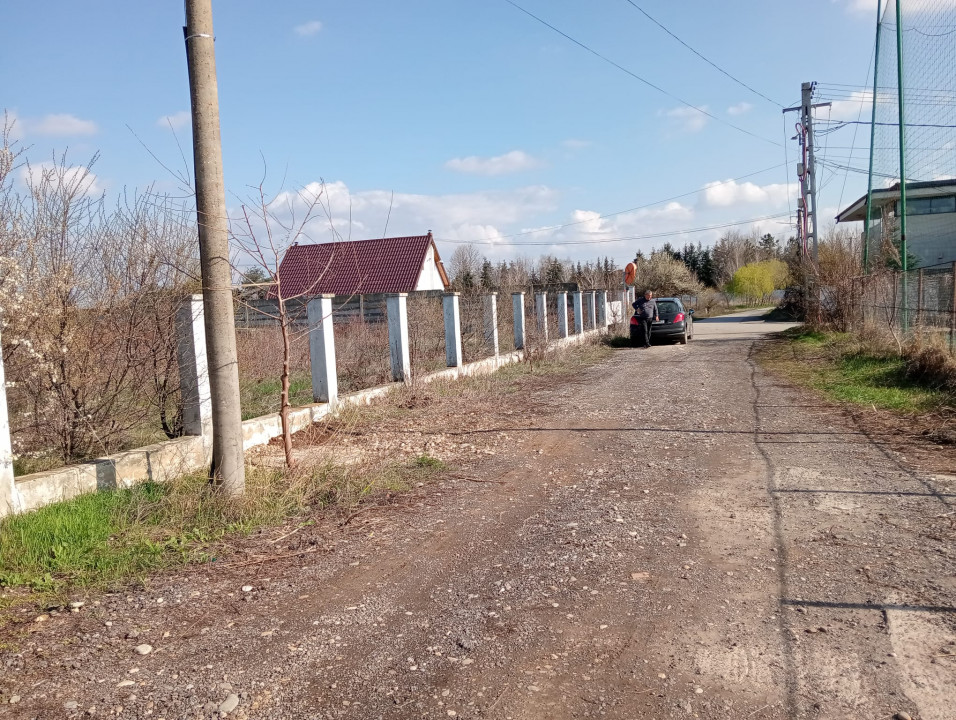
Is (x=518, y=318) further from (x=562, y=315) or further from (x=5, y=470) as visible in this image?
(x=5, y=470)

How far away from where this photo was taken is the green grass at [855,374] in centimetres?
1009

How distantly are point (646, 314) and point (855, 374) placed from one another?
377 inches

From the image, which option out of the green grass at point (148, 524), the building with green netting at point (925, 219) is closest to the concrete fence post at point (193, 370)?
Result: the green grass at point (148, 524)

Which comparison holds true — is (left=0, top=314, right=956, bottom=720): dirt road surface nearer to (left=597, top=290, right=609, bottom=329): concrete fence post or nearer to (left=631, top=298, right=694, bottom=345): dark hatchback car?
(left=631, top=298, right=694, bottom=345): dark hatchback car

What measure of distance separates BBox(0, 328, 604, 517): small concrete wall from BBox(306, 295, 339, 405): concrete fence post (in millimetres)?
280

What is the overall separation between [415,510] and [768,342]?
787 inches

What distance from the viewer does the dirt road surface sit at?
3211 millimetres

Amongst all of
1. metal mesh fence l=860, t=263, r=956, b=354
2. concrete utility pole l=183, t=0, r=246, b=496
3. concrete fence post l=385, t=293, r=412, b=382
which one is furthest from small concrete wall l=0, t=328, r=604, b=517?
metal mesh fence l=860, t=263, r=956, b=354

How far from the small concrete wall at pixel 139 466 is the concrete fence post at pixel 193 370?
0.17 meters

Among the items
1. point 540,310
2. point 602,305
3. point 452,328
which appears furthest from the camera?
point 602,305

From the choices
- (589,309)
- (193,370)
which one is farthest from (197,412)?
(589,309)

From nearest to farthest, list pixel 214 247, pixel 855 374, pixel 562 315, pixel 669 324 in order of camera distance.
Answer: pixel 214 247, pixel 855 374, pixel 669 324, pixel 562 315

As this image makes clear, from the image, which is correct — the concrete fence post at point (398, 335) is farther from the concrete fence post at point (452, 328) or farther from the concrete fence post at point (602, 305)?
the concrete fence post at point (602, 305)

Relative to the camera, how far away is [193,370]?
7336 mm
